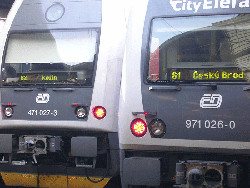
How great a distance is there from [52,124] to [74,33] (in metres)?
1.26

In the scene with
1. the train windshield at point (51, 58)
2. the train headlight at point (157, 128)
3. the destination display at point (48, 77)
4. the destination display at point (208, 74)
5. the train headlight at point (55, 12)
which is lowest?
the train headlight at point (157, 128)

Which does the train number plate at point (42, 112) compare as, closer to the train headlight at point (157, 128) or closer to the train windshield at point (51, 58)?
the train windshield at point (51, 58)

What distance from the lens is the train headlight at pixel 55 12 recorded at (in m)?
7.40

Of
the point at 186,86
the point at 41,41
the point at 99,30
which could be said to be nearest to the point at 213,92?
the point at 186,86

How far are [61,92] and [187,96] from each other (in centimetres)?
238

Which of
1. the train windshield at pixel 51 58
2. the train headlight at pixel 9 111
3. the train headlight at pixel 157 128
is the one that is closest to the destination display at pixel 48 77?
the train windshield at pixel 51 58

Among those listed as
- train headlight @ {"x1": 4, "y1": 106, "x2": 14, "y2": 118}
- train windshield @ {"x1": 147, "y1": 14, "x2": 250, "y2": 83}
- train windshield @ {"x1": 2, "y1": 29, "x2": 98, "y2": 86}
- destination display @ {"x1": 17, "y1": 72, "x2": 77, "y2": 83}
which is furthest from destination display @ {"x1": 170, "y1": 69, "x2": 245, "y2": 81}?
train headlight @ {"x1": 4, "y1": 106, "x2": 14, "y2": 118}

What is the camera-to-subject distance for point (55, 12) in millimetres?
7426

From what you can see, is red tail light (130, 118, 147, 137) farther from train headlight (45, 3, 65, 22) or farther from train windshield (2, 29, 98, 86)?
train headlight (45, 3, 65, 22)

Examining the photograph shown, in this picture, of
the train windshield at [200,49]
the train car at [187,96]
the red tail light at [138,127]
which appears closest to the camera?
the train car at [187,96]

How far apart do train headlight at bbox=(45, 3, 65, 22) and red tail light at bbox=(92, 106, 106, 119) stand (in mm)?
1413

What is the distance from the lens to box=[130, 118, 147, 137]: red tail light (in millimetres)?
5316

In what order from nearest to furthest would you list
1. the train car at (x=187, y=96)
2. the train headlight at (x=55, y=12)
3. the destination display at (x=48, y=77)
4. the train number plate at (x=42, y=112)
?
the train car at (x=187, y=96), the train number plate at (x=42, y=112), the destination display at (x=48, y=77), the train headlight at (x=55, y=12)

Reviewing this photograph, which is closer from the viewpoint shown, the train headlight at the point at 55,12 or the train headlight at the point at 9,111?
the train headlight at the point at 9,111
